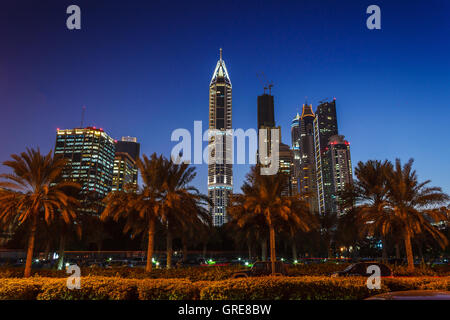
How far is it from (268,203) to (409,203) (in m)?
9.13

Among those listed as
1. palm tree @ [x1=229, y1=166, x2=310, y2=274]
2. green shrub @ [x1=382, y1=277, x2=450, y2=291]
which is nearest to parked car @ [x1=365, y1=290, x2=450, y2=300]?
green shrub @ [x1=382, y1=277, x2=450, y2=291]

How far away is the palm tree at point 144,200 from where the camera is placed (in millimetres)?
19672

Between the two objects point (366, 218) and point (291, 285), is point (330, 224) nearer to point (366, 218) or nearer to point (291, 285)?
point (366, 218)

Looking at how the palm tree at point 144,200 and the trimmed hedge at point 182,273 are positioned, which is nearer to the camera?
the trimmed hedge at point 182,273

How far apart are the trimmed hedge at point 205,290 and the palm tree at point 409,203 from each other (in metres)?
10.3

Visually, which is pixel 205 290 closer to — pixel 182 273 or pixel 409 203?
pixel 182 273

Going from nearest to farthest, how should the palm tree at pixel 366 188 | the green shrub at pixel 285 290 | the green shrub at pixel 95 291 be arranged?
the green shrub at pixel 285 290 → the green shrub at pixel 95 291 → the palm tree at pixel 366 188

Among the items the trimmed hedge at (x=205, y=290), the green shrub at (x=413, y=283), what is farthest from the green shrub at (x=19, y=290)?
the green shrub at (x=413, y=283)

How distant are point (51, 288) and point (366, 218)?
1930 cm

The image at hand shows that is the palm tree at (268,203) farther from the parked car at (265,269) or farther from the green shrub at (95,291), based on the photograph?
the green shrub at (95,291)

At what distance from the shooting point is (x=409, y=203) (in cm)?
2044

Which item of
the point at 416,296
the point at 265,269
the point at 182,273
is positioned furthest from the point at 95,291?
the point at 265,269

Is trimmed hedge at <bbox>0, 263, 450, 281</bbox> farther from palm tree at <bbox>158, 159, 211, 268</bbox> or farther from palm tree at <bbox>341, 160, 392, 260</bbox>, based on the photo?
palm tree at <bbox>341, 160, 392, 260</bbox>

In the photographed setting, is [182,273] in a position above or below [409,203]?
below
